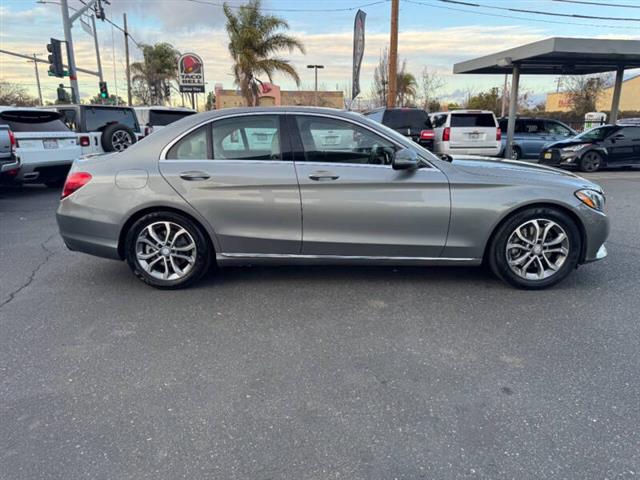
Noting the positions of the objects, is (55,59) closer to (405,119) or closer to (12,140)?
(12,140)

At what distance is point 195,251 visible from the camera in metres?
4.13

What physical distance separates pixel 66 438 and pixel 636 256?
5.62 m

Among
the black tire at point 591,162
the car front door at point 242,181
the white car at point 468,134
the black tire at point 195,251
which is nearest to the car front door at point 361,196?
the car front door at point 242,181

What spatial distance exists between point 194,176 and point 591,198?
351 centimetres

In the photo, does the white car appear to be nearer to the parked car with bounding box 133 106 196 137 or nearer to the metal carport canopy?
the metal carport canopy

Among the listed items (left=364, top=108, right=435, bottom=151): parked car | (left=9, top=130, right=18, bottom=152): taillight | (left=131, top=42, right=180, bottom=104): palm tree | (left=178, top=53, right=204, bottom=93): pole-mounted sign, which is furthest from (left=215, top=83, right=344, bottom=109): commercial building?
(left=9, top=130, right=18, bottom=152): taillight

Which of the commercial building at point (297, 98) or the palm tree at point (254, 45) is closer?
the palm tree at point (254, 45)

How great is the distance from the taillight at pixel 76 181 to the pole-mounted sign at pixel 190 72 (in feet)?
54.5

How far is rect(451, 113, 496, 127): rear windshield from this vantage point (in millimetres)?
12906

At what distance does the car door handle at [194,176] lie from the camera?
395 cm

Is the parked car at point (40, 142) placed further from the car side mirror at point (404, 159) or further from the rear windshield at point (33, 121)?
the car side mirror at point (404, 159)

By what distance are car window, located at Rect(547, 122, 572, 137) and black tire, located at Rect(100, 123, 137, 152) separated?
1369 centimetres

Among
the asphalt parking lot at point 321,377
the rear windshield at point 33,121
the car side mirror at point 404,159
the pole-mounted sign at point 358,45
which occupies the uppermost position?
the pole-mounted sign at point 358,45

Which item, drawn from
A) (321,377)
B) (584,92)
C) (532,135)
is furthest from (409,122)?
(584,92)
